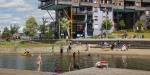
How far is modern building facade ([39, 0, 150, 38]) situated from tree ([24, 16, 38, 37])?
24.4m

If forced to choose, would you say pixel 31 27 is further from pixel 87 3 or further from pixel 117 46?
pixel 117 46

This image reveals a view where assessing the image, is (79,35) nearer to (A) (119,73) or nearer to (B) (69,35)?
(B) (69,35)

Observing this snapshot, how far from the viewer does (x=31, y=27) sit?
601 feet

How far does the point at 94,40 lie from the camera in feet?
401

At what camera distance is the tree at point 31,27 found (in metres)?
184

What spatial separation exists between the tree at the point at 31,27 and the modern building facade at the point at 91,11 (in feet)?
79.9

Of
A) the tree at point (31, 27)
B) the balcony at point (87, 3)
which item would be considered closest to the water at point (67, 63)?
the balcony at point (87, 3)

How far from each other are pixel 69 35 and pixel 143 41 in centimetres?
3813

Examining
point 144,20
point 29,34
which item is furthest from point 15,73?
point 29,34

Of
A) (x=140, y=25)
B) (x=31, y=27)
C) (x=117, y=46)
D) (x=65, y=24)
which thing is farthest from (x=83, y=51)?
(x=31, y=27)

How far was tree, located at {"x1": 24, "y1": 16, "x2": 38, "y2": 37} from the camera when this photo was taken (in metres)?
184

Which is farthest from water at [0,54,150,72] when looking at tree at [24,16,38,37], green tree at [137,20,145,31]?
tree at [24,16,38,37]

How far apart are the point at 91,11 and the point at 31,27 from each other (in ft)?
136

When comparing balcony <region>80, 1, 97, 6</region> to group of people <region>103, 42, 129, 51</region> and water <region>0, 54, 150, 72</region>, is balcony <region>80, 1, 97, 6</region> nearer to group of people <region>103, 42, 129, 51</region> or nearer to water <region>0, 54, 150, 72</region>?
group of people <region>103, 42, 129, 51</region>
